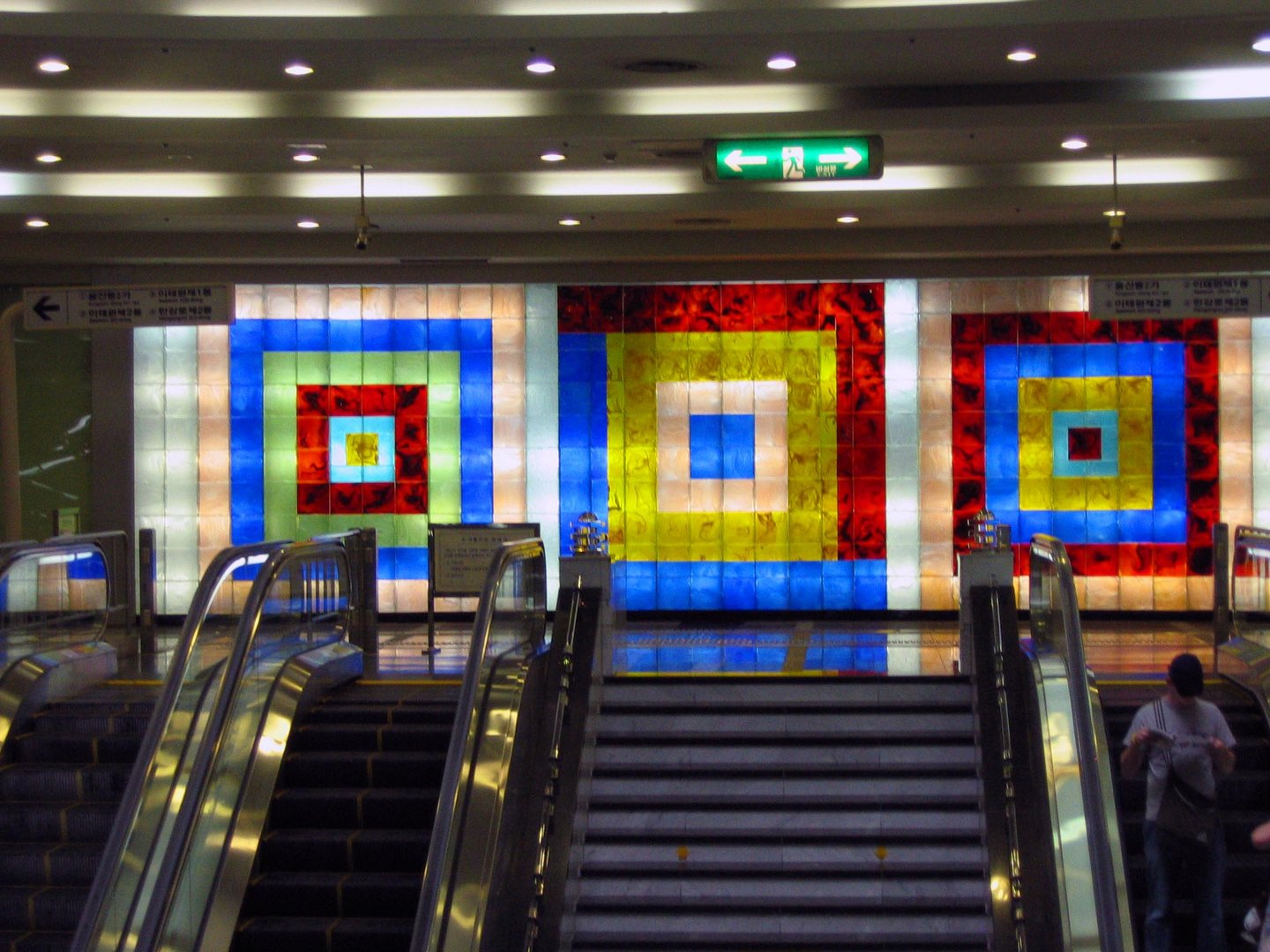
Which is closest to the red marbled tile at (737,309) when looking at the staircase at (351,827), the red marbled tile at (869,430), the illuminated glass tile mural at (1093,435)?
the red marbled tile at (869,430)

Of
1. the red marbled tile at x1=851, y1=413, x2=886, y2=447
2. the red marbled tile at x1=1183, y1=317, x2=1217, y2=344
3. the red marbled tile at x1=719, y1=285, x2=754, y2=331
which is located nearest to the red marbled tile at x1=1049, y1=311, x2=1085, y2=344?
the red marbled tile at x1=1183, y1=317, x2=1217, y2=344

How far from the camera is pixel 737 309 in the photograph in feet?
49.9

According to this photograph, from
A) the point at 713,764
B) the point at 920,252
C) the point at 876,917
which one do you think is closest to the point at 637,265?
the point at 920,252

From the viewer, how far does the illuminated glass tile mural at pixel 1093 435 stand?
1501 centimetres

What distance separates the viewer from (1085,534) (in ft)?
→ 49.6

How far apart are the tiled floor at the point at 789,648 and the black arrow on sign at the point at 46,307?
9.77 feet

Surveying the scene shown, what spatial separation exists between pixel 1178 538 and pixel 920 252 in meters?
4.03

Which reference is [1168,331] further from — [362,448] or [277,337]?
[277,337]

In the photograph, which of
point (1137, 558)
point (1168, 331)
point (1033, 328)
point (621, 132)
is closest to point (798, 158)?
point (621, 132)

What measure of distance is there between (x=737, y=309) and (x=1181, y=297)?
4.95 metres

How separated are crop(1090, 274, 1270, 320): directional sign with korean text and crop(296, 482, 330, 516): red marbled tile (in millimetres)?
7956

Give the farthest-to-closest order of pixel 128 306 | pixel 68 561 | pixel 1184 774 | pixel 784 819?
1. pixel 128 306
2. pixel 68 561
3. pixel 784 819
4. pixel 1184 774

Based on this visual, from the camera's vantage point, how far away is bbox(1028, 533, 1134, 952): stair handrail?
19.2 ft

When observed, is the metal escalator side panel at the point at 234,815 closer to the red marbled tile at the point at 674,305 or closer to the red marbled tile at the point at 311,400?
the red marbled tile at the point at 311,400
